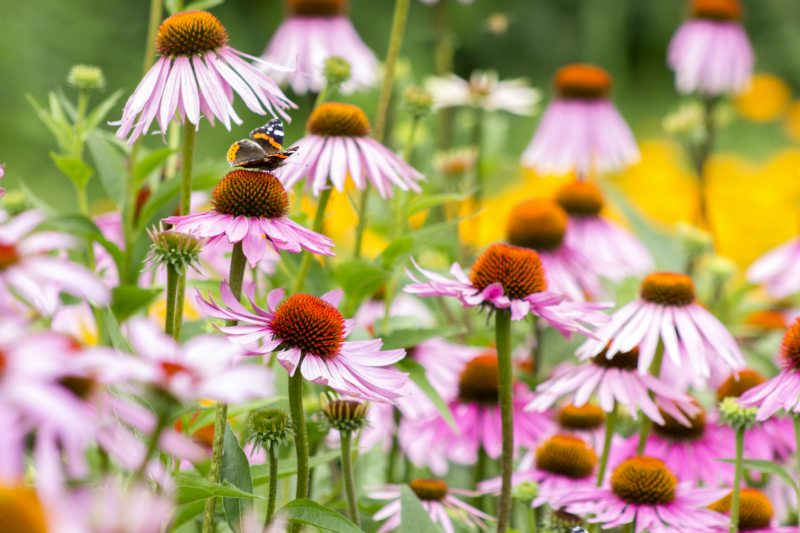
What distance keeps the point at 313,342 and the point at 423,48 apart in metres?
5.19

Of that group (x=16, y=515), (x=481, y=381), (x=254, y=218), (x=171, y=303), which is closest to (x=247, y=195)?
(x=254, y=218)

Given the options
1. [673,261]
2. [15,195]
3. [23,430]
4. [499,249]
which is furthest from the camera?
[673,261]

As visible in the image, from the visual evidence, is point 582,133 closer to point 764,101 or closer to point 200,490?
point 200,490

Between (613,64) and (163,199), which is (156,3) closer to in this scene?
(163,199)

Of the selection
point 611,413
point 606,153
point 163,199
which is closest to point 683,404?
point 611,413

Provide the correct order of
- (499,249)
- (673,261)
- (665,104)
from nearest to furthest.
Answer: (499,249)
(673,261)
(665,104)

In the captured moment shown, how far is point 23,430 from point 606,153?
5.80 ft

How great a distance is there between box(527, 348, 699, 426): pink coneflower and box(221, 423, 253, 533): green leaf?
411 mm

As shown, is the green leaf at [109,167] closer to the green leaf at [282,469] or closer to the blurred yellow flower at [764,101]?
the green leaf at [282,469]

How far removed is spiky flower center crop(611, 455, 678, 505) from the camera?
2.94 feet

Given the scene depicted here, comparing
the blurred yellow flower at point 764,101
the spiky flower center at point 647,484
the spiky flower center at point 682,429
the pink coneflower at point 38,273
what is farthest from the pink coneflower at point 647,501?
the blurred yellow flower at point 764,101

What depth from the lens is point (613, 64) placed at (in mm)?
4648

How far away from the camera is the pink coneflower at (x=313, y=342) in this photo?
2.38 ft

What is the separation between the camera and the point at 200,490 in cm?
69
